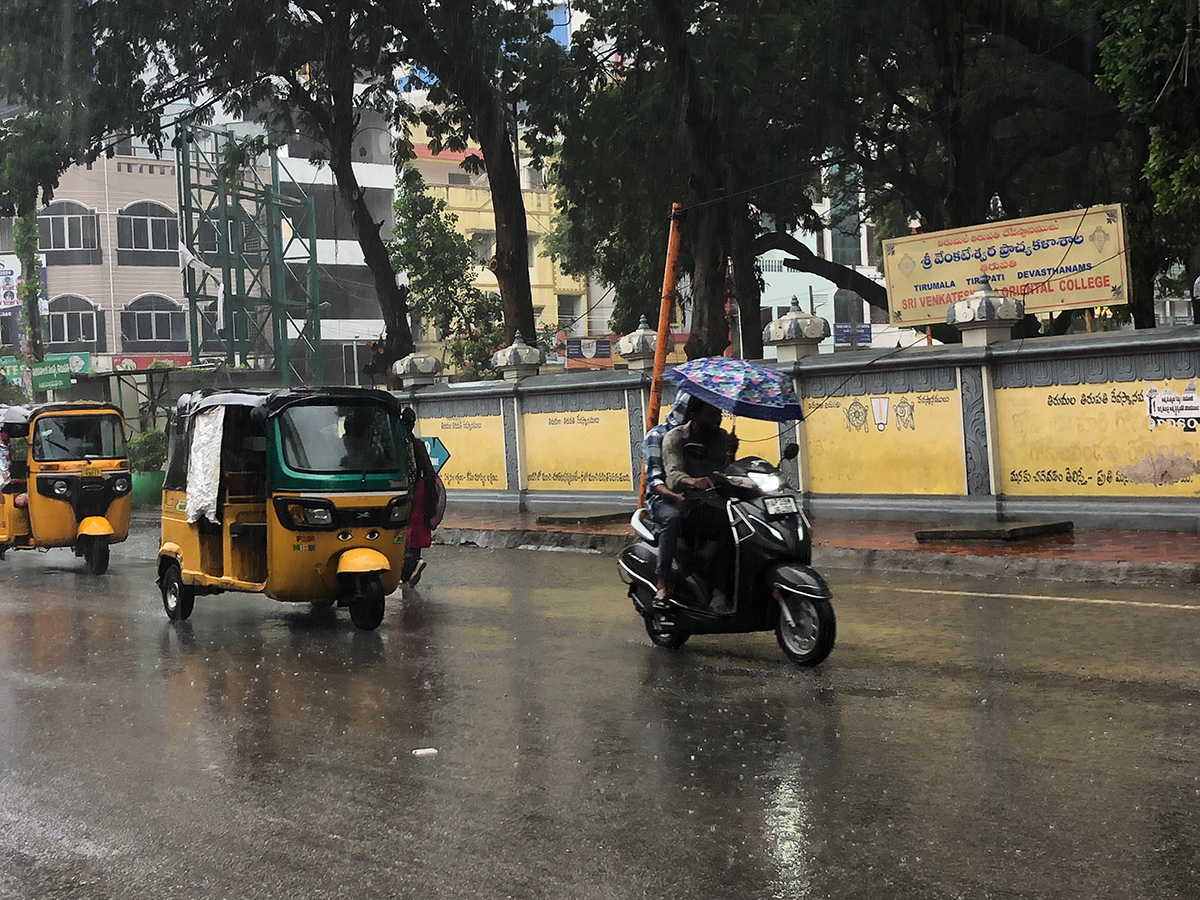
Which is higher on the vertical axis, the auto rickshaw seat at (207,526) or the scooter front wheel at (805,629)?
the auto rickshaw seat at (207,526)

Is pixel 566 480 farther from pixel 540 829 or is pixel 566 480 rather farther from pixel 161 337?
pixel 161 337

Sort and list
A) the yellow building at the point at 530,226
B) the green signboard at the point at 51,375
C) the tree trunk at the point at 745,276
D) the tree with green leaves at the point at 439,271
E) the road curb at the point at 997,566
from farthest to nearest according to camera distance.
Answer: the yellow building at the point at 530,226, the tree with green leaves at the point at 439,271, the green signboard at the point at 51,375, the tree trunk at the point at 745,276, the road curb at the point at 997,566

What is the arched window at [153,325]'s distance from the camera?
49.4 m

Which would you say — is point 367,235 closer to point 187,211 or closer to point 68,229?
point 187,211

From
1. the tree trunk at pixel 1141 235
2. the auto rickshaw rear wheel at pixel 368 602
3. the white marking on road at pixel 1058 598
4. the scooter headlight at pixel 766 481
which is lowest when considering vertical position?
the white marking on road at pixel 1058 598

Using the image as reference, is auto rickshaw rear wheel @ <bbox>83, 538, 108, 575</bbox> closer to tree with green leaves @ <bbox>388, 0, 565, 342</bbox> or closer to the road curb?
the road curb

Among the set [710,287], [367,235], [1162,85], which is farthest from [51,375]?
[1162,85]

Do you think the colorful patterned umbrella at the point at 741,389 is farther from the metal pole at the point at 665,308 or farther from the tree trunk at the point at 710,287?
the tree trunk at the point at 710,287

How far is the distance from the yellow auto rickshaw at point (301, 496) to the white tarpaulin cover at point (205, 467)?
0.01 metres

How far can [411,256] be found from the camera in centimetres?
3928

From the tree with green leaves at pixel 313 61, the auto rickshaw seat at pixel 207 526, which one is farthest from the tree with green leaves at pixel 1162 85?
the tree with green leaves at pixel 313 61

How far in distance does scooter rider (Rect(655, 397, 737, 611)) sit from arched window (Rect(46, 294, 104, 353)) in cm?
4452

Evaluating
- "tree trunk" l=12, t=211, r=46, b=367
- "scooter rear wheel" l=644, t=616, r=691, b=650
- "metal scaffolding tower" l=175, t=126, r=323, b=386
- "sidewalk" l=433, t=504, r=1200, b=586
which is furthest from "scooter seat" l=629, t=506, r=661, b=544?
"tree trunk" l=12, t=211, r=46, b=367

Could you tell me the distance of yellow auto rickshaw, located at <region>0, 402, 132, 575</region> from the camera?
15961mm
